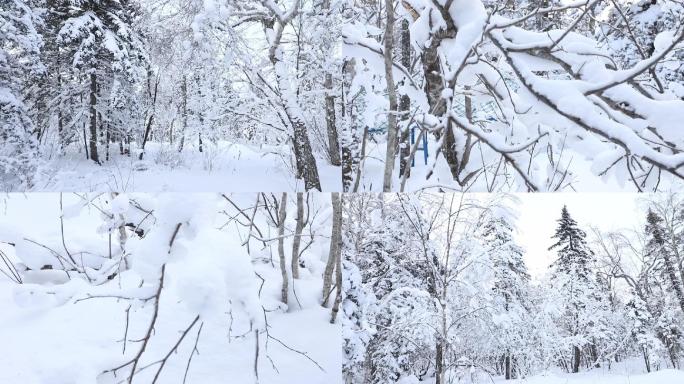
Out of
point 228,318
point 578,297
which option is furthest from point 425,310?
point 228,318

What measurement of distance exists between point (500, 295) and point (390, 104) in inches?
22.0

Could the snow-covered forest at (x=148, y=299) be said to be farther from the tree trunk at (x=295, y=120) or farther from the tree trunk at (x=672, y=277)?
the tree trunk at (x=672, y=277)

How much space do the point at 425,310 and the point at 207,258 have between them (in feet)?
1.99

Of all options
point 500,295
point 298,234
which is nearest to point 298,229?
point 298,234

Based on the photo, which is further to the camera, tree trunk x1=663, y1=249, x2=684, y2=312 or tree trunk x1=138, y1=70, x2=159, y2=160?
tree trunk x1=663, y1=249, x2=684, y2=312

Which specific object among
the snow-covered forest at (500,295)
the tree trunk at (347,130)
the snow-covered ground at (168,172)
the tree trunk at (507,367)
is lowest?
the tree trunk at (507,367)

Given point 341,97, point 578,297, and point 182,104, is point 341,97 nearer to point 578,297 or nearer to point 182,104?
point 182,104

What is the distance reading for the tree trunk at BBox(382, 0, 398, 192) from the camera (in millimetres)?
1417

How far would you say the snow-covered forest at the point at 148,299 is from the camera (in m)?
1.17

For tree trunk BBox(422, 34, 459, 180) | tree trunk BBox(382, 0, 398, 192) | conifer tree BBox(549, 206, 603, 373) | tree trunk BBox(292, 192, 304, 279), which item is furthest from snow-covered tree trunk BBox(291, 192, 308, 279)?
conifer tree BBox(549, 206, 603, 373)

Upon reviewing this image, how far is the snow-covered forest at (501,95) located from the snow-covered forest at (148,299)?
29 centimetres

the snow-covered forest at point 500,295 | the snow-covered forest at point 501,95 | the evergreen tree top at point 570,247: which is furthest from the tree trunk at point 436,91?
the evergreen tree top at point 570,247

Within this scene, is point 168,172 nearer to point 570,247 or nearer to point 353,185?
point 353,185

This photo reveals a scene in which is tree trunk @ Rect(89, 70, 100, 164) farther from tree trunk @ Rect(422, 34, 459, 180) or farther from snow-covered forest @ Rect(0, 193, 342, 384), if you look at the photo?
tree trunk @ Rect(422, 34, 459, 180)
